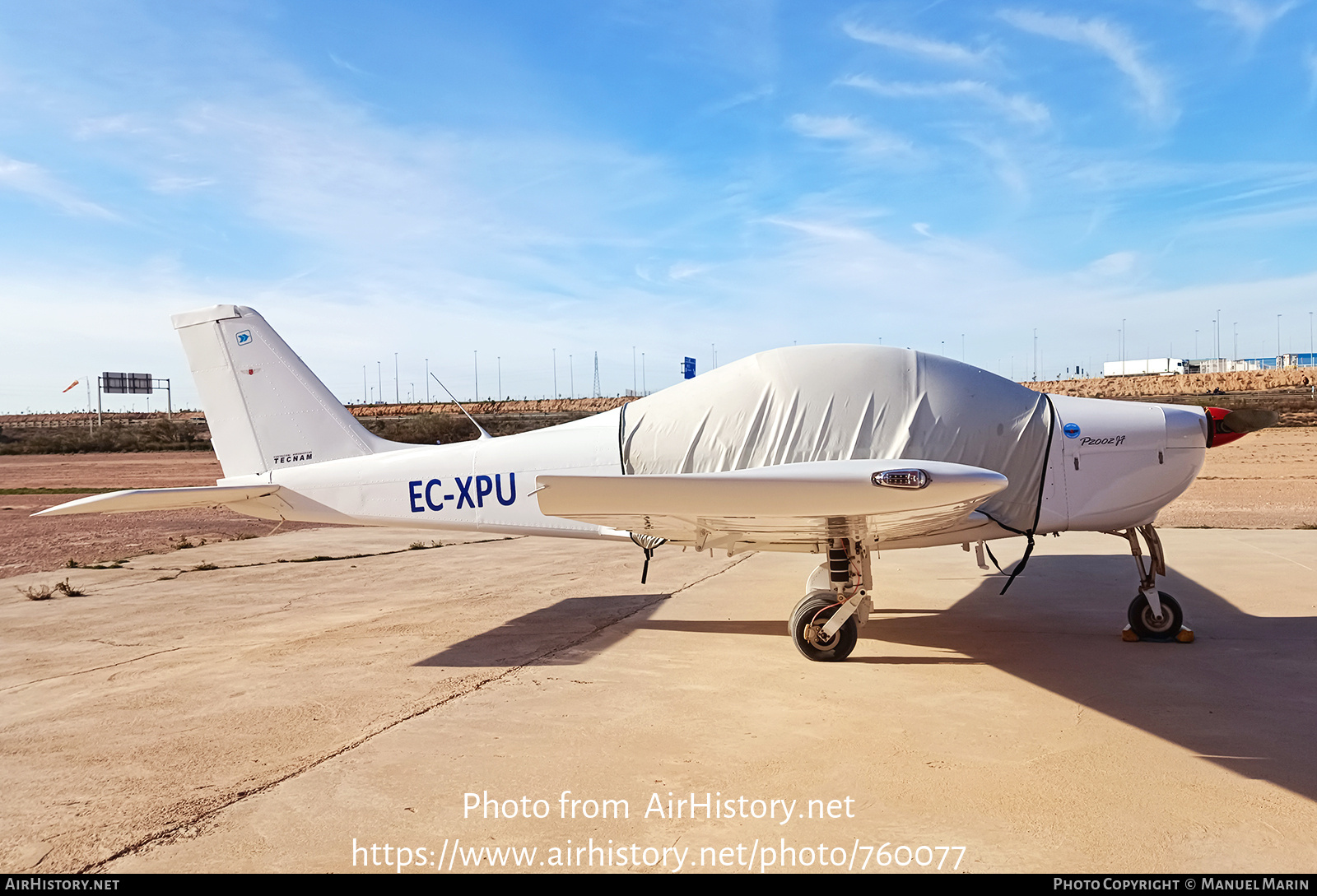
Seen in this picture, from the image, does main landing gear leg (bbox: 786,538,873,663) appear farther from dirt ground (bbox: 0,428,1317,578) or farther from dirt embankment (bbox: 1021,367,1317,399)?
dirt embankment (bbox: 1021,367,1317,399)

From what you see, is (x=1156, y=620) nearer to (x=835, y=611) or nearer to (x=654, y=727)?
(x=835, y=611)

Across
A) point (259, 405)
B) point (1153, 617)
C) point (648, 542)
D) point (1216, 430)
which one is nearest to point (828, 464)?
point (648, 542)

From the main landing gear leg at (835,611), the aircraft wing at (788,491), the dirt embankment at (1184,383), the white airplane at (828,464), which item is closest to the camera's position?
the aircraft wing at (788,491)

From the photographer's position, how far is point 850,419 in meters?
6.26

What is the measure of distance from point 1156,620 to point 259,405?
339 inches

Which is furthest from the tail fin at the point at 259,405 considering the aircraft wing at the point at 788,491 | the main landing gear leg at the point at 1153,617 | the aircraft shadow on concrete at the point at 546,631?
the main landing gear leg at the point at 1153,617

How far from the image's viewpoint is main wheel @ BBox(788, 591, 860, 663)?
638 cm

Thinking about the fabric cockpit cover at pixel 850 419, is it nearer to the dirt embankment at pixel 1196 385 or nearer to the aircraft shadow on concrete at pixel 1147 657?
the aircraft shadow on concrete at pixel 1147 657

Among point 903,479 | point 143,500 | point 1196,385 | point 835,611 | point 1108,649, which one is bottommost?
point 1108,649

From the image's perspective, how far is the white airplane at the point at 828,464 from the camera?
245 inches

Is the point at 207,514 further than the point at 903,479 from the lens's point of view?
Yes

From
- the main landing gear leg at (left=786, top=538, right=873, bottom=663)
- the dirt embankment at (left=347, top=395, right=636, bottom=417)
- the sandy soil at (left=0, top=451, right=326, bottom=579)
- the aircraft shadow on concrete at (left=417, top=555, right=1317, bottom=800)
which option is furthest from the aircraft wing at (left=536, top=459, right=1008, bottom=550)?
the dirt embankment at (left=347, top=395, right=636, bottom=417)

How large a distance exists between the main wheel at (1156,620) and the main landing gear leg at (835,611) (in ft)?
7.74

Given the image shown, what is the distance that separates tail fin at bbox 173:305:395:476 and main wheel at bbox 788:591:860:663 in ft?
15.0
